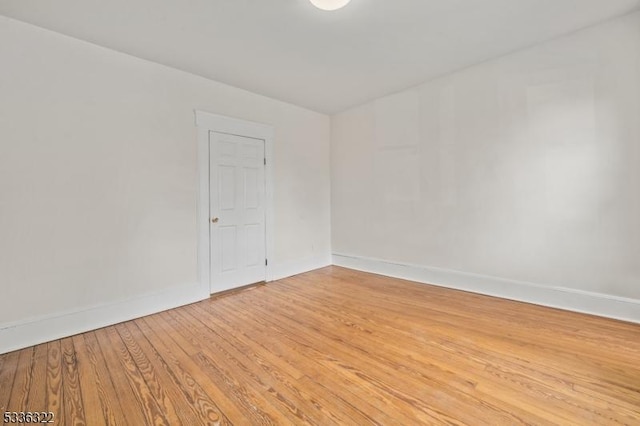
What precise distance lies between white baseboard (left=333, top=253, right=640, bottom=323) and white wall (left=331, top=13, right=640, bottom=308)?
6 cm

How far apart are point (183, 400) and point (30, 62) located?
3.06m

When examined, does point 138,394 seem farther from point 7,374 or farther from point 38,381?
point 7,374

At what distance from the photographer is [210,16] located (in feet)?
7.73

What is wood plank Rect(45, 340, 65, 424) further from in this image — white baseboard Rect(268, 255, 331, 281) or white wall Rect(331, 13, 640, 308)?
white wall Rect(331, 13, 640, 308)

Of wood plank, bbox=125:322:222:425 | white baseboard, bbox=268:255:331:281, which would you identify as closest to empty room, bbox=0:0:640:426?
wood plank, bbox=125:322:222:425

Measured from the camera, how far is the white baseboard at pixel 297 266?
425cm

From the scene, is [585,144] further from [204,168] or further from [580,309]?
[204,168]

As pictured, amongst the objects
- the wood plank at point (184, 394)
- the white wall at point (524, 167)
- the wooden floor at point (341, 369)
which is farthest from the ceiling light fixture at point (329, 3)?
the wood plank at point (184, 394)

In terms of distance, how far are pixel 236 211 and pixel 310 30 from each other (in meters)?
2.32

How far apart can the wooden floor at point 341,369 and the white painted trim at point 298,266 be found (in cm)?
126

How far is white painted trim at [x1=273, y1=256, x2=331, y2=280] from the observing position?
4267 mm

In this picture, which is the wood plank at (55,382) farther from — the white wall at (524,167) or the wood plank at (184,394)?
the white wall at (524,167)

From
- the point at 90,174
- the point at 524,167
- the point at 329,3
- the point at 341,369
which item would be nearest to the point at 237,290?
the point at 90,174

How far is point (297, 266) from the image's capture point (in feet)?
14.9
